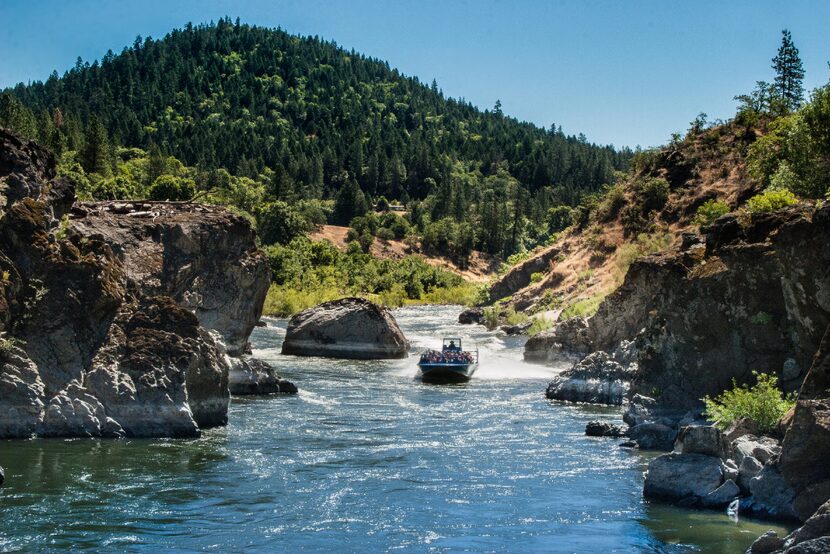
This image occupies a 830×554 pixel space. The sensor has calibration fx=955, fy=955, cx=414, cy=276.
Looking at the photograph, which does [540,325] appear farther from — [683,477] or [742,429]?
[683,477]

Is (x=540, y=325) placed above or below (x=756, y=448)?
above

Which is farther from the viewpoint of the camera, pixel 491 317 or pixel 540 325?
pixel 491 317

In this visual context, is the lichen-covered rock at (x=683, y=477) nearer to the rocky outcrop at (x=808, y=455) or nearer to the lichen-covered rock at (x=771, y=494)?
the lichen-covered rock at (x=771, y=494)

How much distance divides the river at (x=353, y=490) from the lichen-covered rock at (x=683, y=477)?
549 mm

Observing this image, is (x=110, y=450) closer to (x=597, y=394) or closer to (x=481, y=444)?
(x=481, y=444)

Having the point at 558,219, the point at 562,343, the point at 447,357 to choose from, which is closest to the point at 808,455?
the point at 447,357

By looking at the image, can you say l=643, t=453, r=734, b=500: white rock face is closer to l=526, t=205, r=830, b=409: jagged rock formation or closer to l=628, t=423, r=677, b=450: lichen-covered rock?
l=526, t=205, r=830, b=409: jagged rock formation

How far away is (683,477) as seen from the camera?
827 inches

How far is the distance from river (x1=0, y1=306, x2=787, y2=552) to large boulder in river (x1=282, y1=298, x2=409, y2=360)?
1951 cm

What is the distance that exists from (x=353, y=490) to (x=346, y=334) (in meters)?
32.0

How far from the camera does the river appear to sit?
1805 centimetres

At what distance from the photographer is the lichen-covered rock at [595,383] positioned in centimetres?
A: 3669

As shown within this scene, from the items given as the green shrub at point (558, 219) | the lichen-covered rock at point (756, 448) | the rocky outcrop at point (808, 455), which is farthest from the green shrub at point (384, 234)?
the rocky outcrop at point (808, 455)

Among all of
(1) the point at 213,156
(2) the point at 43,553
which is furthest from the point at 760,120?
(1) the point at 213,156
